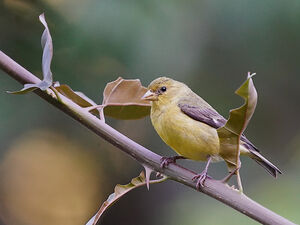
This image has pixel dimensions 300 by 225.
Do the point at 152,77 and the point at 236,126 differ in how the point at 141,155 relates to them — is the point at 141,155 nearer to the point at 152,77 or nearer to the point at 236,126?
the point at 236,126

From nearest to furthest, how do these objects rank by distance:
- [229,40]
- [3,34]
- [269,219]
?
[269,219], [3,34], [229,40]

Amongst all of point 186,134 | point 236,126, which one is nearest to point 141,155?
point 236,126

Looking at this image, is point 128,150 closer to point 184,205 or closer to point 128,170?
point 184,205

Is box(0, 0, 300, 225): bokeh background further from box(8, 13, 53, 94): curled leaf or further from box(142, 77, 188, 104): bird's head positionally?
box(8, 13, 53, 94): curled leaf

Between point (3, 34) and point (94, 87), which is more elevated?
point (3, 34)

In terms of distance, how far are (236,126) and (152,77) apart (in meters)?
1.47

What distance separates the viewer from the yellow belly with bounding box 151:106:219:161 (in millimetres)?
1974

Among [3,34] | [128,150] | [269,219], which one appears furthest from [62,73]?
[269,219]

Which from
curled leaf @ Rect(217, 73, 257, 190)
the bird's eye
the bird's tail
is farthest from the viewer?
the bird's eye

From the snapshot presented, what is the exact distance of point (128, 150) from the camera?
3.48 ft

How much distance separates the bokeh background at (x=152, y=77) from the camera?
227 cm

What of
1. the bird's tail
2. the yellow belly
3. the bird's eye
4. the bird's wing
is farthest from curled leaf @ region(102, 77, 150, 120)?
the bird's eye

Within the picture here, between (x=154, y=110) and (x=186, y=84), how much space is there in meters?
0.45

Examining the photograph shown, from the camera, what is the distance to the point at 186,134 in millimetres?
2070
